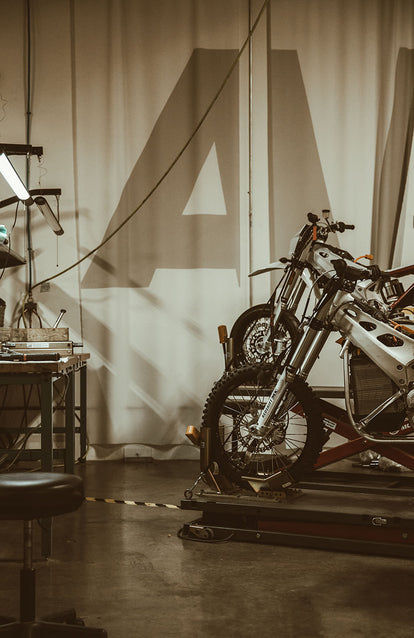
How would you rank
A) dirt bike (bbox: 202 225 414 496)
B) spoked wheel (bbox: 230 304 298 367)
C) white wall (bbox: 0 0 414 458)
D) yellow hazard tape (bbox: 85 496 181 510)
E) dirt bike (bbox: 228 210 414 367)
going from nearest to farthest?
dirt bike (bbox: 202 225 414 496) < dirt bike (bbox: 228 210 414 367) < yellow hazard tape (bbox: 85 496 181 510) < spoked wheel (bbox: 230 304 298 367) < white wall (bbox: 0 0 414 458)

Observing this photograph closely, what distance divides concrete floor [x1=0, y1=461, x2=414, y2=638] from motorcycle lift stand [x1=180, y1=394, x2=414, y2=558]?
54 mm

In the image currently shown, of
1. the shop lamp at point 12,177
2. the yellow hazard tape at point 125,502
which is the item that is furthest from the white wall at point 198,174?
the yellow hazard tape at point 125,502

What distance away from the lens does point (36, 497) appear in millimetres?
1735

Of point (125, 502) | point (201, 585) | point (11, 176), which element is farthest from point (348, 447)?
point (11, 176)

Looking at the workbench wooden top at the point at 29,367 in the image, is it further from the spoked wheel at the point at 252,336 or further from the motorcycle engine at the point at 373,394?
the spoked wheel at the point at 252,336

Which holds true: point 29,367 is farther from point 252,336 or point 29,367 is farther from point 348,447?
point 252,336

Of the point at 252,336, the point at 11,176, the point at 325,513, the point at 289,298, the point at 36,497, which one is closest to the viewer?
the point at 36,497

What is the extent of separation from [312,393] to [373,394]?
280 mm

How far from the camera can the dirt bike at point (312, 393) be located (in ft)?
9.86

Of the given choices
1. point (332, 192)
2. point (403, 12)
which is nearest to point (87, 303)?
point (332, 192)

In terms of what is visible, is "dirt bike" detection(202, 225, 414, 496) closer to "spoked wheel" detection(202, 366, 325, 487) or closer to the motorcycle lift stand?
"spoked wheel" detection(202, 366, 325, 487)

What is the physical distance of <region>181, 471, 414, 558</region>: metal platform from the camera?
2762 millimetres

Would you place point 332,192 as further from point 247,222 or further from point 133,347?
point 133,347

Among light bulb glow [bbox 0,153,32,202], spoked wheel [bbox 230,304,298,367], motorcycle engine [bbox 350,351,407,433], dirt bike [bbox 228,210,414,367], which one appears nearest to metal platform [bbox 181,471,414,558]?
motorcycle engine [bbox 350,351,407,433]
